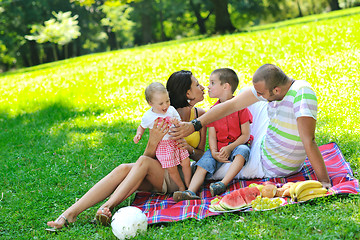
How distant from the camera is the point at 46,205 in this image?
520 centimetres

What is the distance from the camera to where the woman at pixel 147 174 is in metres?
4.22

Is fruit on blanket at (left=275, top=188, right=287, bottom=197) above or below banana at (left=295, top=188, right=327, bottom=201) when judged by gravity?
below

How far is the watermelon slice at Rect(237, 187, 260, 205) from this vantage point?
159 inches

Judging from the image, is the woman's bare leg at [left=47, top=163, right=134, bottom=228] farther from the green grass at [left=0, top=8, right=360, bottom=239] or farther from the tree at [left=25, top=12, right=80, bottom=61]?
the tree at [left=25, top=12, right=80, bottom=61]

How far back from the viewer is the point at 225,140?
4.83m

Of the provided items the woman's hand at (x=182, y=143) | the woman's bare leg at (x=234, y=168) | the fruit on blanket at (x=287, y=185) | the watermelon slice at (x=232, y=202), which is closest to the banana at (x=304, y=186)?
the fruit on blanket at (x=287, y=185)

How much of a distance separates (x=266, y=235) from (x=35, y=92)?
10325 mm

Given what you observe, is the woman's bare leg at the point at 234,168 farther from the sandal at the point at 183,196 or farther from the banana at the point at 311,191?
the banana at the point at 311,191

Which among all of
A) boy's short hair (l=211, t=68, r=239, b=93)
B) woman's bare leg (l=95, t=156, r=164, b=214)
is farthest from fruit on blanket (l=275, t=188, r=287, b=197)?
boy's short hair (l=211, t=68, r=239, b=93)

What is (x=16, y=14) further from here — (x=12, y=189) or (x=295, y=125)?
(x=295, y=125)

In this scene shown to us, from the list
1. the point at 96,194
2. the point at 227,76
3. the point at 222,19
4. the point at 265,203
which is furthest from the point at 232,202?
the point at 222,19

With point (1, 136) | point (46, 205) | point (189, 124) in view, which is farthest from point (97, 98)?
point (189, 124)

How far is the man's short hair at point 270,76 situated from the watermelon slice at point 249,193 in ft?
3.11

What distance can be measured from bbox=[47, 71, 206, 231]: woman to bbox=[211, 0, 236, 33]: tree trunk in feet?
54.1
